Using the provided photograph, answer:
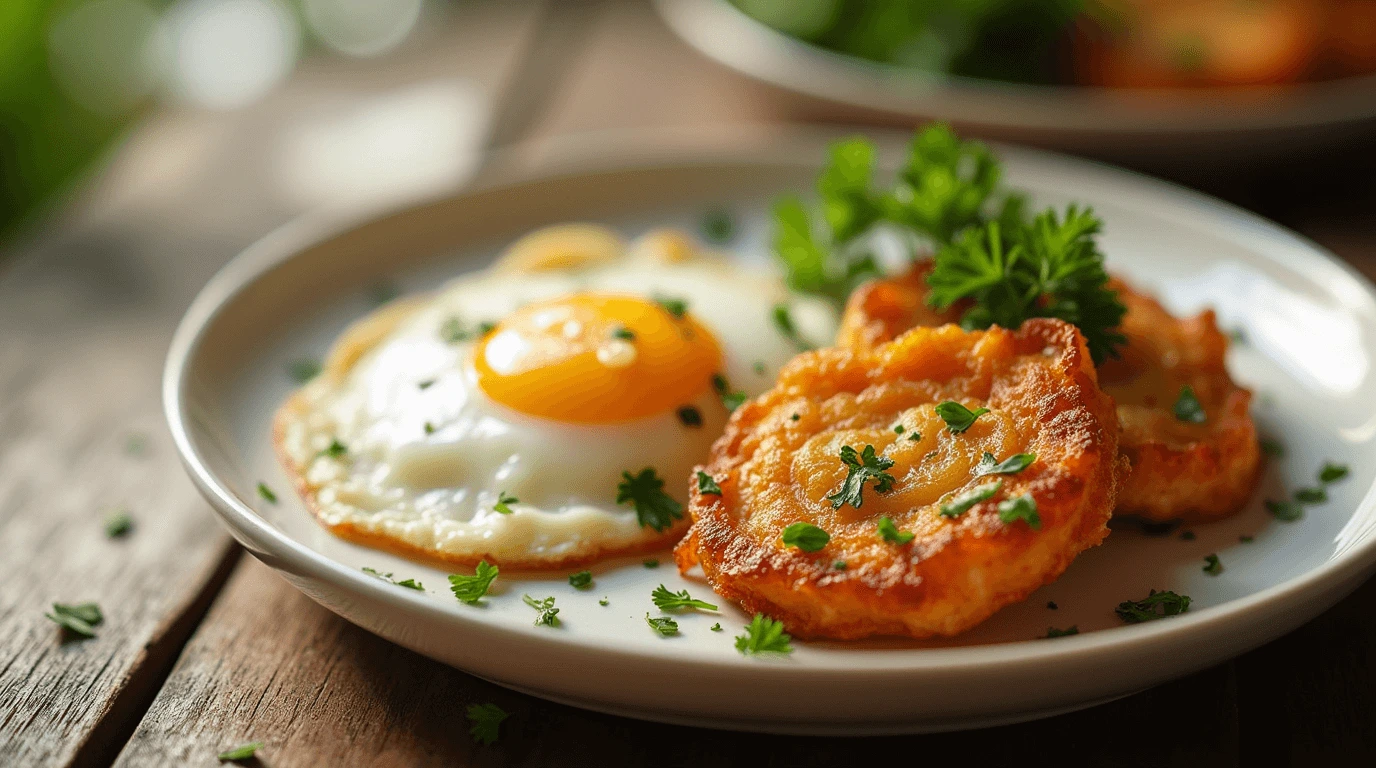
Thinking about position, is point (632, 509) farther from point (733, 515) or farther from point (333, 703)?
point (333, 703)

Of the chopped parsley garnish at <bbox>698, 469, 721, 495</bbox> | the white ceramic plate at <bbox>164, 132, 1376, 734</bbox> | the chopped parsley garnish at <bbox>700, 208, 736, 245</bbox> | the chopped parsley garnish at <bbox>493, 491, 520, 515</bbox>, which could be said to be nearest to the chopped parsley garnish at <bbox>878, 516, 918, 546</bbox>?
the white ceramic plate at <bbox>164, 132, 1376, 734</bbox>

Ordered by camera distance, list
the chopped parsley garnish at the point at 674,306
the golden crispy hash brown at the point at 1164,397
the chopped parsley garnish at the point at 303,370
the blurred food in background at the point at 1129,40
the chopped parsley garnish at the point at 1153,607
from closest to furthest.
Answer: the chopped parsley garnish at the point at 1153,607 < the golden crispy hash brown at the point at 1164,397 < the chopped parsley garnish at the point at 674,306 < the chopped parsley garnish at the point at 303,370 < the blurred food in background at the point at 1129,40

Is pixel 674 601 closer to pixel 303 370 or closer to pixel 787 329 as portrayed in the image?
pixel 787 329

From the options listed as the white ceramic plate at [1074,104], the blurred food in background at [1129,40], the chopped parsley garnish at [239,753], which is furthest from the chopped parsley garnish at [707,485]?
the blurred food in background at [1129,40]

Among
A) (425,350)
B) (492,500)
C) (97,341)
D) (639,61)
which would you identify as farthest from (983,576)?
(639,61)

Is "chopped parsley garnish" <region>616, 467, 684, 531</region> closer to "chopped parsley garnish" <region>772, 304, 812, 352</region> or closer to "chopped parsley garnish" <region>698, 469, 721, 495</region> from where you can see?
"chopped parsley garnish" <region>698, 469, 721, 495</region>

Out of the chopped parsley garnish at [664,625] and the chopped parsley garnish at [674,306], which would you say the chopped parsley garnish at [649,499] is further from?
the chopped parsley garnish at [674,306]
